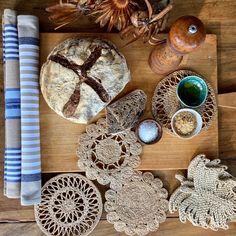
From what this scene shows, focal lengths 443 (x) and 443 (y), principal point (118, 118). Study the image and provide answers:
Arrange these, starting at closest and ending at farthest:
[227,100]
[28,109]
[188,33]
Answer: [188,33], [28,109], [227,100]

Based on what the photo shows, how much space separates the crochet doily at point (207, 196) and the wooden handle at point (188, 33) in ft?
1.10

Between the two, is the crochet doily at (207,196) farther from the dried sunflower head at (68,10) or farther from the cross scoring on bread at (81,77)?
the dried sunflower head at (68,10)

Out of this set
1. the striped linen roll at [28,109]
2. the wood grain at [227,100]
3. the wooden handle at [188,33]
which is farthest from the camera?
the wood grain at [227,100]

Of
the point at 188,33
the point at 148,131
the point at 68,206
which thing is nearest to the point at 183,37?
the point at 188,33

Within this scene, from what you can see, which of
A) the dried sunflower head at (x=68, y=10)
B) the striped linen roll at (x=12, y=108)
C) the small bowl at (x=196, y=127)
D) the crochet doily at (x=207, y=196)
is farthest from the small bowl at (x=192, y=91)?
the striped linen roll at (x=12, y=108)

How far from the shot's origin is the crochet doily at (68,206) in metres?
1.17

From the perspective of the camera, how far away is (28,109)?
111 cm

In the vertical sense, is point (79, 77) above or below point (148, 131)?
above

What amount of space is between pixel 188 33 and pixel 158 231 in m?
0.55

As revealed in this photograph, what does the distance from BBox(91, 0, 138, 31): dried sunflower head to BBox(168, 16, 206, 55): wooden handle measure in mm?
119

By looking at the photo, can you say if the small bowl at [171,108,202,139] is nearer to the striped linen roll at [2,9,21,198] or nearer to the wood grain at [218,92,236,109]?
the wood grain at [218,92,236,109]

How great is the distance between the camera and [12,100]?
3.68ft

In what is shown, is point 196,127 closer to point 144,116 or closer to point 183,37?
point 144,116

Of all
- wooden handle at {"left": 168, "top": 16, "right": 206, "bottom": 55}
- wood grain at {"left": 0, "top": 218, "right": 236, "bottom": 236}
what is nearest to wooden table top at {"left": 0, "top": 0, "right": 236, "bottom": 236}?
wood grain at {"left": 0, "top": 218, "right": 236, "bottom": 236}
